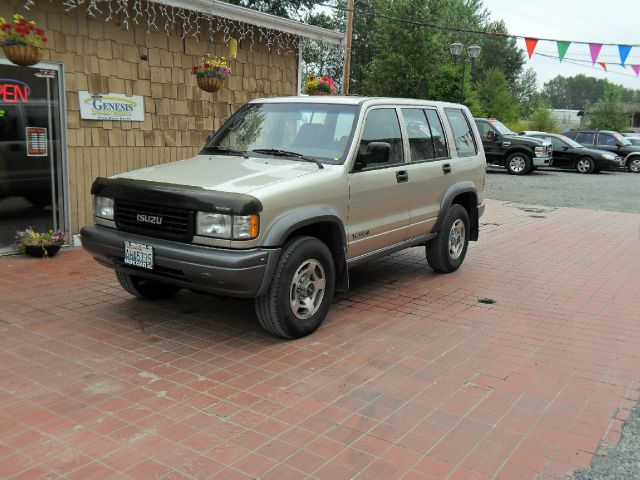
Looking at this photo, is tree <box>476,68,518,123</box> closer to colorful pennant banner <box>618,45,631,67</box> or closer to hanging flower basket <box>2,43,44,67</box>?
colorful pennant banner <box>618,45,631,67</box>

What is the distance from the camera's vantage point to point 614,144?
25.9 metres

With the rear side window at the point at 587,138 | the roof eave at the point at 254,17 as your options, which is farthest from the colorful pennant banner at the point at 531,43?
the roof eave at the point at 254,17

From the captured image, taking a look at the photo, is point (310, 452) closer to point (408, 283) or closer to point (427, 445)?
point (427, 445)

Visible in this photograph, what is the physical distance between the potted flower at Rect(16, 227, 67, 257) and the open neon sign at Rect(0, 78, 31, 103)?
5.17 feet

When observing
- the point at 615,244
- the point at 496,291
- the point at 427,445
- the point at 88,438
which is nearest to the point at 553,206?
the point at 615,244

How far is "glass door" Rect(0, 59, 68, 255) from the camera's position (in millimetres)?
7238

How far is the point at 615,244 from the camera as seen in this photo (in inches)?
385

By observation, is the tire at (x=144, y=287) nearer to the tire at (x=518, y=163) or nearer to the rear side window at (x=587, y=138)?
the tire at (x=518, y=163)

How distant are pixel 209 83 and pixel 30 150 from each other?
253 centimetres

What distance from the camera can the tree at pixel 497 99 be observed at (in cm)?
4131

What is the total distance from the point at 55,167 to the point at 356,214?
174 inches

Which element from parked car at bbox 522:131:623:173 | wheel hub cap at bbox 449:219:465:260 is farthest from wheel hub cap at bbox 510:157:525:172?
wheel hub cap at bbox 449:219:465:260

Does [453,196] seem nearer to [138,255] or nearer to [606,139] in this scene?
[138,255]

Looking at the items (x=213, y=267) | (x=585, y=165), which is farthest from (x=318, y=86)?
(x=585, y=165)
